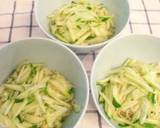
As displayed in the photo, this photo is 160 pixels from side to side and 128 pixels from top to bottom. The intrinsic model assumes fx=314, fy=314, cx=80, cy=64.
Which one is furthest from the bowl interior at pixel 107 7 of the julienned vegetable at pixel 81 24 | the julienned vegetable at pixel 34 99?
the julienned vegetable at pixel 34 99

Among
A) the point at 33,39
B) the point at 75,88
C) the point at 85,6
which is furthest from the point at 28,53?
the point at 85,6

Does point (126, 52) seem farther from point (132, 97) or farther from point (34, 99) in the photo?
point (34, 99)

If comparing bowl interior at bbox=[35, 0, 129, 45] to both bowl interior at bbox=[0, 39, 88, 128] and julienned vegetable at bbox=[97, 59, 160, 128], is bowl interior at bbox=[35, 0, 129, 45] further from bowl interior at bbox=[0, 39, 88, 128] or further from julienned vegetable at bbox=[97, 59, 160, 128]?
julienned vegetable at bbox=[97, 59, 160, 128]

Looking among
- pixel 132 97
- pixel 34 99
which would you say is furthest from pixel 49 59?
pixel 132 97

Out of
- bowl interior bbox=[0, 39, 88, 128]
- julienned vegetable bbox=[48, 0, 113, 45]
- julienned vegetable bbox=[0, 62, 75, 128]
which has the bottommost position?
julienned vegetable bbox=[0, 62, 75, 128]

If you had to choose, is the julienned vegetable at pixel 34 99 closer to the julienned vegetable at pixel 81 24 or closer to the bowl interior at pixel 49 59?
the bowl interior at pixel 49 59

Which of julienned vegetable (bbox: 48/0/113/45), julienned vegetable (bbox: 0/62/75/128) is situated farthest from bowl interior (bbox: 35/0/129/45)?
julienned vegetable (bbox: 0/62/75/128)

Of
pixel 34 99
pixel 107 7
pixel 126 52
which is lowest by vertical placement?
pixel 34 99
